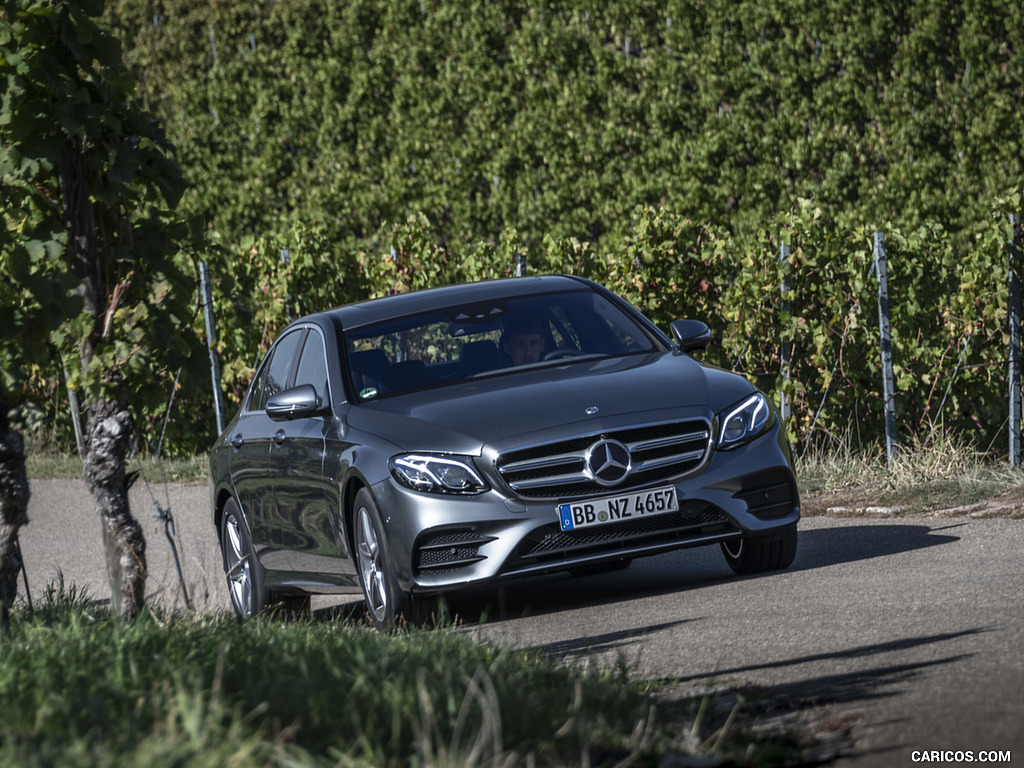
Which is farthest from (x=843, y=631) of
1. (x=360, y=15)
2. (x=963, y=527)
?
(x=360, y=15)

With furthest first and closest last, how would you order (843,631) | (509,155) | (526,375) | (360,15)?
1. (360,15)
2. (509,155)
3. (526,375)
4. (843,631)

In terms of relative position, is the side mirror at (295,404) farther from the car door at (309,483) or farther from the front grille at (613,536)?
the front grille at (613,536)

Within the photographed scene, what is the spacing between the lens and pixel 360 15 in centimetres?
2858

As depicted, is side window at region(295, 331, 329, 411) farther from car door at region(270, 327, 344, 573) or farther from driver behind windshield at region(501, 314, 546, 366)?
driver behind windshield at region(501, 314, 546, 366)

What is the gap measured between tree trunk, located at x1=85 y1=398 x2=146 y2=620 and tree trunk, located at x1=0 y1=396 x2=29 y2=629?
0.28 m

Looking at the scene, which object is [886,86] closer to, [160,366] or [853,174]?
[853,174]

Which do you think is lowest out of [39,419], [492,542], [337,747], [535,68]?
[39,419]

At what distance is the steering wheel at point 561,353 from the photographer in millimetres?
8359

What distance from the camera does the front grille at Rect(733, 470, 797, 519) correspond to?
7.50 m

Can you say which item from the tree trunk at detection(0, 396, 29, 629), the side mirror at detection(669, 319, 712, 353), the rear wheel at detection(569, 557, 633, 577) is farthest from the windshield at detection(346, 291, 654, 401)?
the tree trunk at detection(0, 396, 29, 629)

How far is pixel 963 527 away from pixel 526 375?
111 inches

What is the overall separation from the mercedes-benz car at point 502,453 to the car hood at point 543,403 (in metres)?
0.01

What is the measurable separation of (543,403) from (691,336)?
136 centimetres

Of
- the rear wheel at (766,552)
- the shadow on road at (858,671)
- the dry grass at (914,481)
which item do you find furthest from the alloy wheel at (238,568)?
the shadow on road at (858,671)
